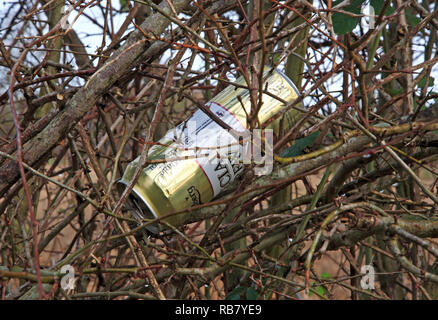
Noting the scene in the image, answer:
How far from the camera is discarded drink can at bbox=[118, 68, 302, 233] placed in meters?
1.09

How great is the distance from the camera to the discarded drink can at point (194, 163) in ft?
3.57

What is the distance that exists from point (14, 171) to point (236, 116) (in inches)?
21.0

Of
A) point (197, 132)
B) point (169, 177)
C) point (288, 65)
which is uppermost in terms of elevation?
point (288, 65)

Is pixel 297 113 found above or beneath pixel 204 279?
above

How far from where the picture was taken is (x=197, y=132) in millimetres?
1135

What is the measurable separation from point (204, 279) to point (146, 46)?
568 mm

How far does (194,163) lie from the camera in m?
1.11

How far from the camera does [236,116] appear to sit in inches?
44.5

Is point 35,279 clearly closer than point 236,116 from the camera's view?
Yes
